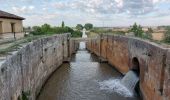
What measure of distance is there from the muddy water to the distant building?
6.13 meters

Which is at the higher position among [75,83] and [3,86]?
[3,86]

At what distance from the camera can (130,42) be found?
2134 cm

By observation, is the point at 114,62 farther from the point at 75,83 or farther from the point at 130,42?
the point at 75,83

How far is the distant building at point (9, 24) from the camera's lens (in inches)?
759

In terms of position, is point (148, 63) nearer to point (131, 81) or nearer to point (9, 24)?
point (131, 81)

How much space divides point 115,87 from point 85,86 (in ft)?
8.84

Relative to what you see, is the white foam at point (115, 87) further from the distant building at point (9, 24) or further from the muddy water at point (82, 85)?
the distant building at point (9, 24)

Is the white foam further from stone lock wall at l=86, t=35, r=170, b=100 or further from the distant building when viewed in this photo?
the distant building

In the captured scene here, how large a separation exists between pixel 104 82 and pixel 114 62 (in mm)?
7562

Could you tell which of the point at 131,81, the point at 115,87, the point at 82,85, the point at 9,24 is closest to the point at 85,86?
the point at 82,85

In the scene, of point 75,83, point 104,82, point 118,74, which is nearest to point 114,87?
point 104,82

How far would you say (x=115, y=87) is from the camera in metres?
19.1

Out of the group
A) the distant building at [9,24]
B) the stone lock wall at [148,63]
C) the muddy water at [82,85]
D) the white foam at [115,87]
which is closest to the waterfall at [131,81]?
the white foam at [115,87]

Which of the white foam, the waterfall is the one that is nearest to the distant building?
the white foam
